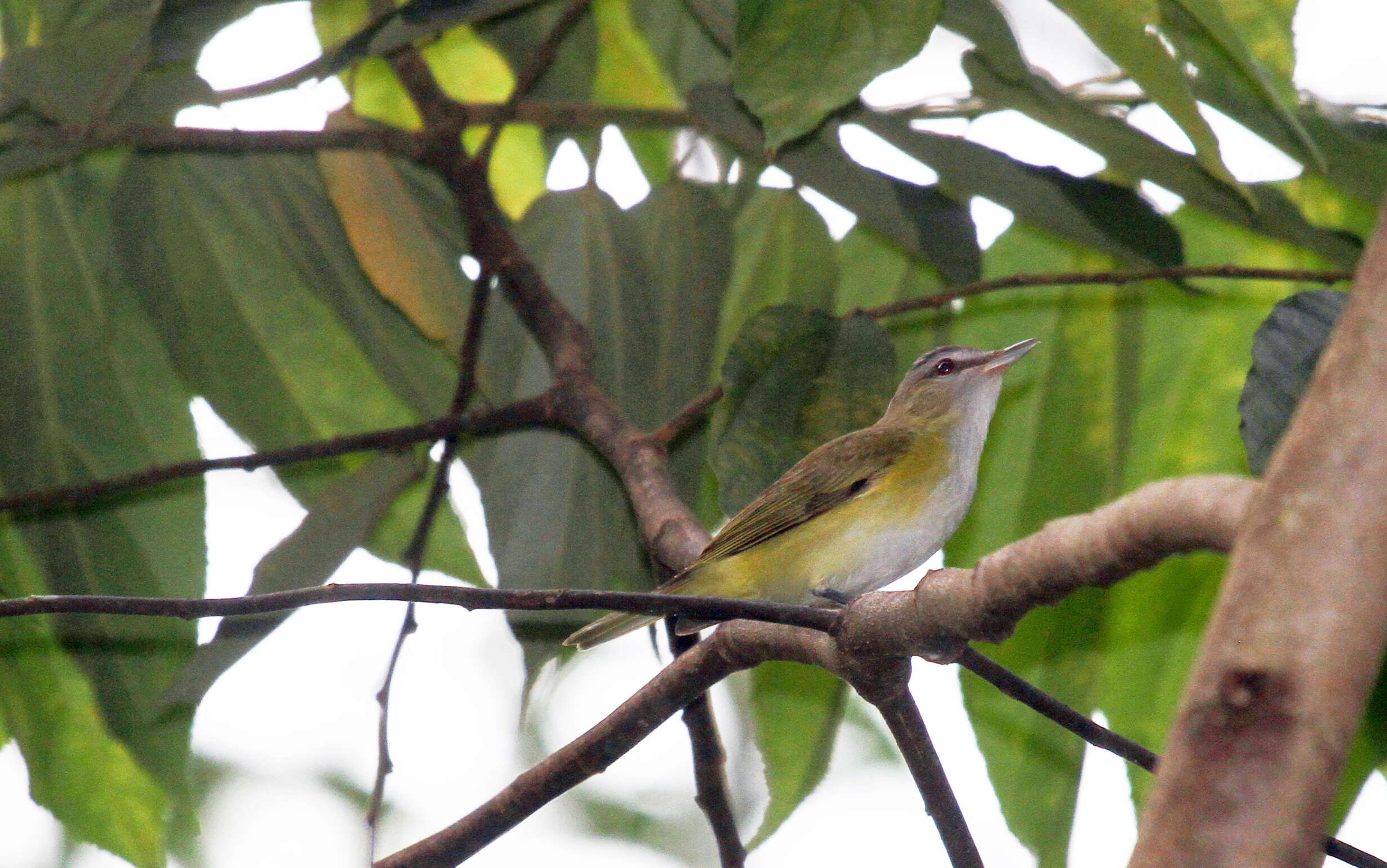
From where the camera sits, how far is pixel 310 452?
8.19ft

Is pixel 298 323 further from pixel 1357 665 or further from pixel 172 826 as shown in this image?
pixel 1357 665

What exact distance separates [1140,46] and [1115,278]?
2.07ft

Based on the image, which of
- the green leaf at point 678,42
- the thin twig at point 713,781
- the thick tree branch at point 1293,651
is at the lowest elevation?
the thick tree branch at point 1293,651

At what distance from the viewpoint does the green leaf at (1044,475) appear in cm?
259

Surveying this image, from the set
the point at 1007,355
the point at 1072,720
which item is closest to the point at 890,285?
the point at 1007,355

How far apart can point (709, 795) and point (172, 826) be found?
1.20m

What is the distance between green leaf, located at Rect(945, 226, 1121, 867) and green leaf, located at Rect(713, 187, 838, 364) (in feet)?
1.13

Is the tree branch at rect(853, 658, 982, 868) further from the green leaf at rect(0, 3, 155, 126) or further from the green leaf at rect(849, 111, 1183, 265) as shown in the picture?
the green leaf at rect(0, 3, 155, 126)

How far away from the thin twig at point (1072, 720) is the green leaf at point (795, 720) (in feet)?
3.87

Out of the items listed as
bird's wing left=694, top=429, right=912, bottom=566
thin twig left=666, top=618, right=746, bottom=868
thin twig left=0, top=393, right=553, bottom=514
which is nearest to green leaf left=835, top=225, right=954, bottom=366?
bird's wing left=694, top=429, right=912, bottom=566

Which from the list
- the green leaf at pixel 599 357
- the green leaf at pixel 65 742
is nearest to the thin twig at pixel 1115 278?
the green leaf at pixel 599 357

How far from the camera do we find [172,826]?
9.00 feet

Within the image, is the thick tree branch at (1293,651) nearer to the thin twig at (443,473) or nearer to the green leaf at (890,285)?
the thin twig at (443,473)

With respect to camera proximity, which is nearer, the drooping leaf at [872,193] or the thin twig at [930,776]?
the thin twig at [930,776]
